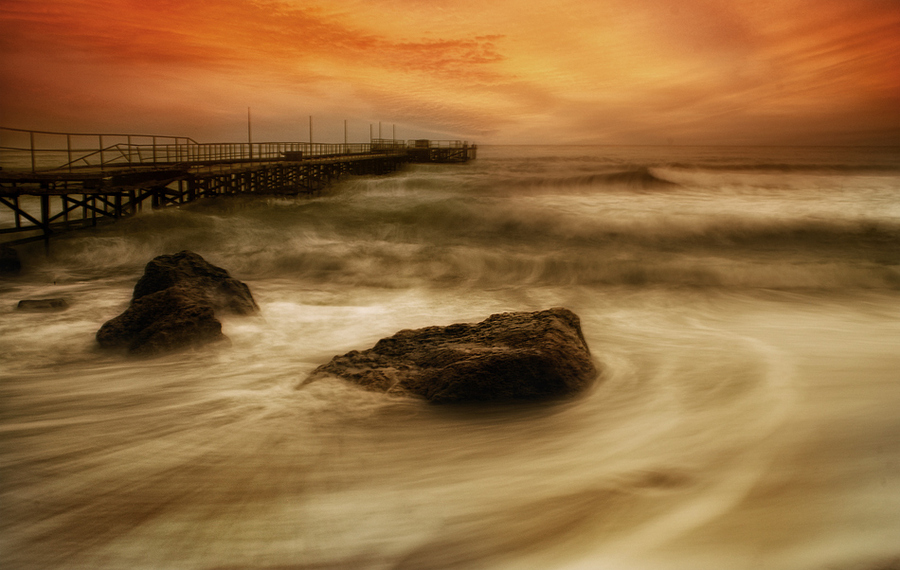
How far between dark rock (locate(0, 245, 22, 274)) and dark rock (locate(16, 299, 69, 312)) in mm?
3407

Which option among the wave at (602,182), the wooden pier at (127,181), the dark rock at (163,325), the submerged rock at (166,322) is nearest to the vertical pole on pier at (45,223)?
the wooden pier at (127,181)

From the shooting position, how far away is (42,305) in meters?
7.51

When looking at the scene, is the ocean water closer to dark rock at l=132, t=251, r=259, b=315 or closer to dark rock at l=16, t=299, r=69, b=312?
dark rock at l=16, t=299, r=69, b=312

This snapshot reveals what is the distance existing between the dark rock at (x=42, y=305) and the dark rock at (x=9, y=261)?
3407 mm

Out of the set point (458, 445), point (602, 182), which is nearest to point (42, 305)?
point (458, 445)

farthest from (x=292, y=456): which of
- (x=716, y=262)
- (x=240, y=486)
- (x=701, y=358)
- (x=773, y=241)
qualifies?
(x=773, y=241)

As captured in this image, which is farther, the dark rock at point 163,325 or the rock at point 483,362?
the dark rock at point 163,325

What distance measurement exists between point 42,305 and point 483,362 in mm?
6290

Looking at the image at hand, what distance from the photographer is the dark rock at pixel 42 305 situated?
292 inches

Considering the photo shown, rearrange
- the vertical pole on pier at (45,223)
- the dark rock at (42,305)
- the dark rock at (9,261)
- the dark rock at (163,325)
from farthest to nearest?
the vertical pole on pier at (45,223) < the dark rock at (9,261) < the dark rock at (42,305) < the dark rock at (163,325)

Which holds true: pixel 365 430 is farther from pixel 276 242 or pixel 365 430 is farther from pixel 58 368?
pixel 276 242

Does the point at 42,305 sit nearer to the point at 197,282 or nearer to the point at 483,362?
the point at 197,282

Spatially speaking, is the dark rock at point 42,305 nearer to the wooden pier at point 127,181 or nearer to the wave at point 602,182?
the wooden pier at point 127,181

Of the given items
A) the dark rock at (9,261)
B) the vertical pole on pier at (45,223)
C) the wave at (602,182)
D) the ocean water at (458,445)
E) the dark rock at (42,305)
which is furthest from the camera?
the wave at (602,182)
